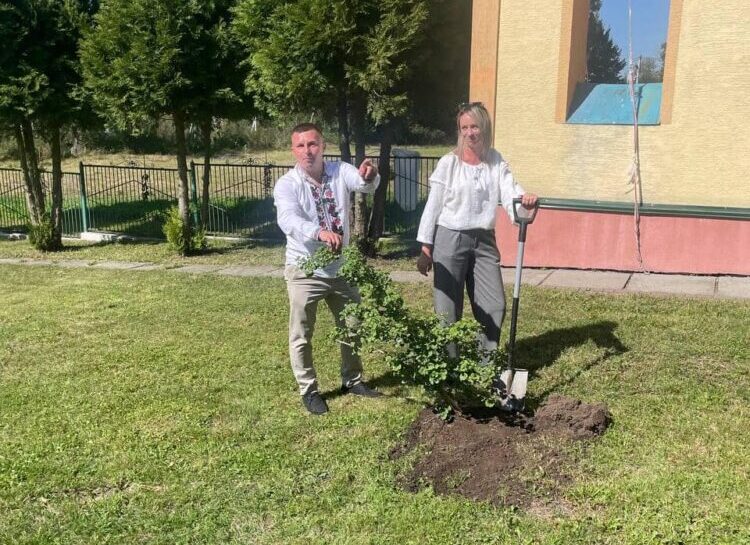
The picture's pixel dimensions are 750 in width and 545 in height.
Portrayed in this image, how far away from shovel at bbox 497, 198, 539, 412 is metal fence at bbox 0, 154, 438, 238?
7.39 m

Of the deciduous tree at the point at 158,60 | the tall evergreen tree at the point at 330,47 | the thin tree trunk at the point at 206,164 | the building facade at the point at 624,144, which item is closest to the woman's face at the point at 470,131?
the building facade at the point at 624,144

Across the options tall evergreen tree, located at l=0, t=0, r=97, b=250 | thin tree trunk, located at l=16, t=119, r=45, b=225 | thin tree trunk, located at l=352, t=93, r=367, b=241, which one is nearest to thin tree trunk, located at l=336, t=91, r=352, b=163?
thin tree trunk, located at l=352, t=93, r=367, b=241

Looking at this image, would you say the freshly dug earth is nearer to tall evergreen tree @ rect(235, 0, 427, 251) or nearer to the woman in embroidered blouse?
the woman in embroidered blouse

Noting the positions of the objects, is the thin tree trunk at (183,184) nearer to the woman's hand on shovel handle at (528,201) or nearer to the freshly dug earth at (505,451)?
the freshly dug earth at (505,451)

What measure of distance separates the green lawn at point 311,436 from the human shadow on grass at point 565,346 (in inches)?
0.9

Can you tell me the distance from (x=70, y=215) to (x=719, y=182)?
11.8m

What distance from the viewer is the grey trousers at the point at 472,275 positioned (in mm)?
4133

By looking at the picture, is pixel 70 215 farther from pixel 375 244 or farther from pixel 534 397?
pixel 534 397

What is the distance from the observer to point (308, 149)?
3.96 meters

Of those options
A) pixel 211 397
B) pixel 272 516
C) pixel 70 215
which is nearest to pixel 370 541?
pixel 272 516

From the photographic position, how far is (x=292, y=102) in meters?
8.41

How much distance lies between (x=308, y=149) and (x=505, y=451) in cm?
203

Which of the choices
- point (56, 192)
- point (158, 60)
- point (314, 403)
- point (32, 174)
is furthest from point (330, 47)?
point (32, 174)

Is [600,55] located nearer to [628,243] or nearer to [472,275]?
[628,243]
